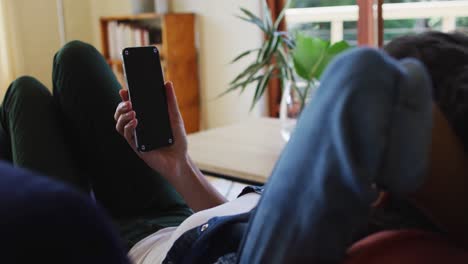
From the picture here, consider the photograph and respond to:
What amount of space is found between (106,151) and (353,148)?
2.76 ft

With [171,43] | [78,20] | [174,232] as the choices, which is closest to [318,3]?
[171,43]

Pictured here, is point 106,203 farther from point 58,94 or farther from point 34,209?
point 34,209

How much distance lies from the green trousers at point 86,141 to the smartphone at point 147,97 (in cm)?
10

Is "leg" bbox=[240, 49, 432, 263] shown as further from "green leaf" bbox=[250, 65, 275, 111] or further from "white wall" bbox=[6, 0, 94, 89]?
"white wall" bbox=[6, 0, 94, 89]

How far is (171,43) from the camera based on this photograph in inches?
128

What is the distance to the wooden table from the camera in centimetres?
148

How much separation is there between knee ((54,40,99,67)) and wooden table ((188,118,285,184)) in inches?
18.5

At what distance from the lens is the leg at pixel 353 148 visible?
43 centimetres

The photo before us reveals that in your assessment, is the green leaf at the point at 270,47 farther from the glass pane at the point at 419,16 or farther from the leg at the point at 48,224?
the leg at the point at 48,224

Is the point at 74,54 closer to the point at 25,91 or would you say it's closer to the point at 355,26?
the point at 25,91

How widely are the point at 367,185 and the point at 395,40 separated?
23 cm

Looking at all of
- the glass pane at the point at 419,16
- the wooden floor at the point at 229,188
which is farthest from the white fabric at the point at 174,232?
the glass pane at the point at 419,16

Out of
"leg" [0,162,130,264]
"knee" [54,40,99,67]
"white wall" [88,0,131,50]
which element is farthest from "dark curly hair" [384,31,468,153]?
"white wall" [88,0,131,50]

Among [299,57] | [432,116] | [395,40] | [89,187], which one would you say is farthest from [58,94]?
[432,116]
